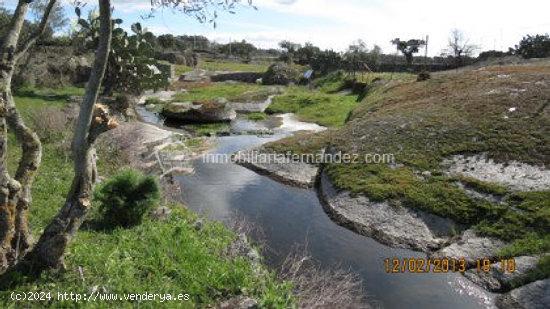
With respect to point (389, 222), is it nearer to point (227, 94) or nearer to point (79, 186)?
point (79, 186)

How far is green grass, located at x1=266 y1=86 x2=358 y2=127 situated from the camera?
46194mm

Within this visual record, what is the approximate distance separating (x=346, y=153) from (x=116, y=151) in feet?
39.1

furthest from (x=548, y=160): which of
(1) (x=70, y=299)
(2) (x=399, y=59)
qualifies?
(2) (x=399, y=59)

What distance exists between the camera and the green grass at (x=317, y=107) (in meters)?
46.2

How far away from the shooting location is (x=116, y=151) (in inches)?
1029

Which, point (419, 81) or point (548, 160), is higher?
point (419, 81)

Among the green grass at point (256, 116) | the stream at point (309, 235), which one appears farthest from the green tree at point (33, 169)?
the green grass at point (256, 116)

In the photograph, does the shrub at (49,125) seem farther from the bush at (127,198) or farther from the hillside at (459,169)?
the bush at (127,198)

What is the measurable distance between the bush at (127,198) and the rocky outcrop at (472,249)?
31.5 ft

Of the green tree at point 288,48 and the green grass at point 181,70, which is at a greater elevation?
the green tree at point 288,48

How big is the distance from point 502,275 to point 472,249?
1.86m

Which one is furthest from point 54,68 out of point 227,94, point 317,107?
point 317,107

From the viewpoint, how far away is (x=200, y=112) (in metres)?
45.2

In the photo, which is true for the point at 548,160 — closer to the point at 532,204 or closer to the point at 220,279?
the point at 532,204
